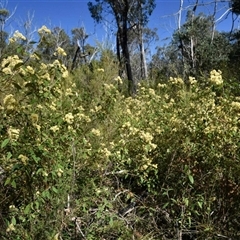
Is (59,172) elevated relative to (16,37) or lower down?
lower down

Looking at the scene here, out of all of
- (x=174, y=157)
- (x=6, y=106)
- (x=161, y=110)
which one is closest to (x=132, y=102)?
(x=161, y=110)

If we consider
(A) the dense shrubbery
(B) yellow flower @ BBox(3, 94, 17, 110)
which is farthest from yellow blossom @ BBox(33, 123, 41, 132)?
(B) yellow flower @ BBox(3, 94, 17, 110)

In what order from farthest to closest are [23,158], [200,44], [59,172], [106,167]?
[200,44] → [106,167] → [59,172] → [23,158]

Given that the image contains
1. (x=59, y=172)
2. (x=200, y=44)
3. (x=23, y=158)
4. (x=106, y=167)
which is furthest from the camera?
(x=200, y=44)

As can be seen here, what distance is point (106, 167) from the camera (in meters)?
2.23

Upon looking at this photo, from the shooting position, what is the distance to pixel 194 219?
213 cm

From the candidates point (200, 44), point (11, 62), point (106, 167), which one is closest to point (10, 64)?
point (11, 62)

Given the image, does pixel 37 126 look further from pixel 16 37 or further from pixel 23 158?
pixel 16 37

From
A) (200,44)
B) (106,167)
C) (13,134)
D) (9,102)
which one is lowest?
(106,167)

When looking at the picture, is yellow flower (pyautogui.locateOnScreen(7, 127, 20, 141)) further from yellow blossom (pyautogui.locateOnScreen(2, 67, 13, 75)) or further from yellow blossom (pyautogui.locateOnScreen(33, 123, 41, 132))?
yellow blossom (pyautogui.locateOnScreen(2, 67, 13, 75))

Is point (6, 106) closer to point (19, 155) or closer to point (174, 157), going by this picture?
point (19, 155)

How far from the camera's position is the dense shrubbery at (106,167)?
1.75m

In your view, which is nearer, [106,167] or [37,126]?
[37,126]

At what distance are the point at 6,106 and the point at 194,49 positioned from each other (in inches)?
733
